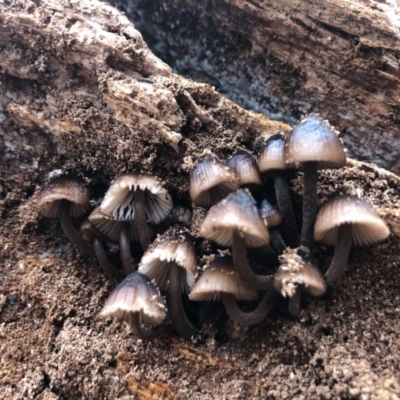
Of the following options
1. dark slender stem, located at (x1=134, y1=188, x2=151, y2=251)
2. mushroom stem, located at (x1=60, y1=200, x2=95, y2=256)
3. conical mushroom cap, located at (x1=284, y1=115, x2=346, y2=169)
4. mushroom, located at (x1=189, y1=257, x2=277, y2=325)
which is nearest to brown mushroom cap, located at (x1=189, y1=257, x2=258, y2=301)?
mushroom, located at (x1=189, y1=257, x2=277, y2=325)

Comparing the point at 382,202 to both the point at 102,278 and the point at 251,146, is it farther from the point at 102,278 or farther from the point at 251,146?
the point at 102,278

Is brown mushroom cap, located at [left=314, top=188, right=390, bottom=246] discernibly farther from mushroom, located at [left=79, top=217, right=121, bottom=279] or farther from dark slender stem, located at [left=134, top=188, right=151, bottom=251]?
mushroom, located at [left=79, top=217, right=121, bottom=279]

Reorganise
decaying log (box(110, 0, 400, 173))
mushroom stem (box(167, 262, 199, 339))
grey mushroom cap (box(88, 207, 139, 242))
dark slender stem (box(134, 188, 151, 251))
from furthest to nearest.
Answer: decaying log (box(110, 0, 400, 173)), grey mushroom cap (box(88, 207, 139, 242)), dark slender stem (box(134, 188, 151, 251)), mushroom stem (box(167, 262, 199, 339))

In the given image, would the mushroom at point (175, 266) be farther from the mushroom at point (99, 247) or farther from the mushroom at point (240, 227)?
the mushroom at point (99, 247)

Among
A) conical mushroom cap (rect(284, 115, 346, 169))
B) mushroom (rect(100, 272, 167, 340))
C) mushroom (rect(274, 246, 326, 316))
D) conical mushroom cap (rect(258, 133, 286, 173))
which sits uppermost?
conical mushroom cap (rect(284, 115, 346, 169))

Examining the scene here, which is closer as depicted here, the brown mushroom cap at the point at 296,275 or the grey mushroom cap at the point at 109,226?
the brown mushroom cap at the point at 296,275

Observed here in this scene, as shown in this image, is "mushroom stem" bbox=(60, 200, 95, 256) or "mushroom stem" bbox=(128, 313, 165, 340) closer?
"mushroom stem" bbox=(128, 313, 165, 340)

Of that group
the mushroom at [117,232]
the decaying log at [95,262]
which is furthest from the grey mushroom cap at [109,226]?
the decaying log at [95,262]
